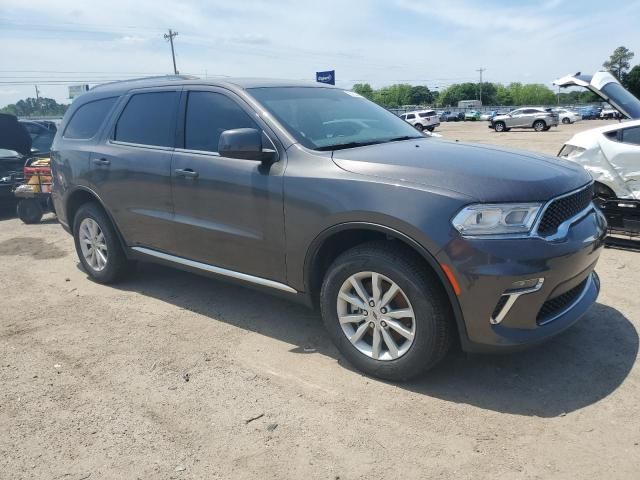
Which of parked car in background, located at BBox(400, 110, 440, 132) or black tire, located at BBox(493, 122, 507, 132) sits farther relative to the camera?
parked car in background, located at BBox(400, 110, 440, 132)

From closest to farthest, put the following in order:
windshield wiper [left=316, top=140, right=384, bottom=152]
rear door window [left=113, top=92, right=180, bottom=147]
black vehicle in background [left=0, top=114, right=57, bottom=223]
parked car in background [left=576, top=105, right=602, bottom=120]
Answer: windshield wiper [left=316, top=140, right=384, bottom=152], rear door window [left=113, top=92, right=180, bottom=147], black vehicle in background [left=0, top=114, right=57, bottom=223], parked car in background [left=576, top=105, right=602, bottom=120]

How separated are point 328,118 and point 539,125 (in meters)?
35.4

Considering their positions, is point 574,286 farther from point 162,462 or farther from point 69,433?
point 69,433

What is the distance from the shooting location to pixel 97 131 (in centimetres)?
528

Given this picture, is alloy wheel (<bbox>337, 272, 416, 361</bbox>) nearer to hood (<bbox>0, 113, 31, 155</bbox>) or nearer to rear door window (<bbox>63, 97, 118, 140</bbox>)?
rear door window (<bbox>63, 97, 118, 140</bbox>)

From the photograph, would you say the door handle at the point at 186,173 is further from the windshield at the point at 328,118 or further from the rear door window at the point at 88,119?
the rear door window at the point at 88,119

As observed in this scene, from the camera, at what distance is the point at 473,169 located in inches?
125

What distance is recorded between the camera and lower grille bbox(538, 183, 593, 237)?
3020mm

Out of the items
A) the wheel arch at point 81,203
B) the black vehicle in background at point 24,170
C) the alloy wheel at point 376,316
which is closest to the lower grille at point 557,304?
the alloy wheel at point 376,316

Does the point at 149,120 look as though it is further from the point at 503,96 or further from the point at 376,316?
the point at 503,96

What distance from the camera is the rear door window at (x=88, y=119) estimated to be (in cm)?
531

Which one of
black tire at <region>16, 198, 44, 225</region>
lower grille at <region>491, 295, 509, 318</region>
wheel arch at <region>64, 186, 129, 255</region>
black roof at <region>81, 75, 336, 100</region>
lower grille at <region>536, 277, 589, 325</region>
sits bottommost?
black tire at <region>16, 198, 44, 225</region>

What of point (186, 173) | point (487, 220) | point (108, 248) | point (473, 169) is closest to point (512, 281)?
point (487, 220)

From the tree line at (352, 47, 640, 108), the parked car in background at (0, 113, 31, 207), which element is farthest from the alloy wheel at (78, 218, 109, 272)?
the tree line at (352, 47, 640, 108)
